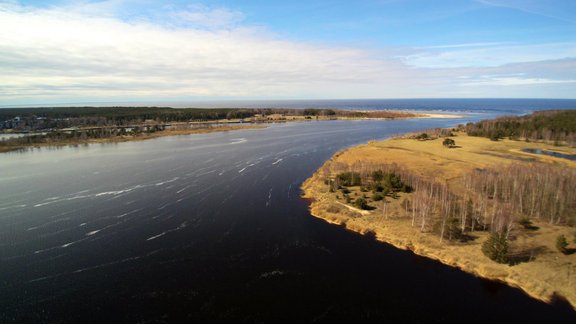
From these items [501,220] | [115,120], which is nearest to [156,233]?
[501,220]

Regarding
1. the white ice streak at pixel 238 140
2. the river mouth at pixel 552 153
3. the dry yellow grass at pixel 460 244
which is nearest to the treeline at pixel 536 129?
the river mouth at pixel 552 153

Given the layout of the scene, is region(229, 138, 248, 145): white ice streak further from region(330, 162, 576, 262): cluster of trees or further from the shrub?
the shrub

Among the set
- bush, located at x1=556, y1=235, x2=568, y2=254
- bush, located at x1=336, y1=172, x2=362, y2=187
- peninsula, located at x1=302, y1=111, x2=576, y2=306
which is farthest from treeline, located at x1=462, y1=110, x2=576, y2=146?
bush, located at x1=556, y1=235, x2=568, y2=254

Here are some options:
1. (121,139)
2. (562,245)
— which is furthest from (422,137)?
(121,139)

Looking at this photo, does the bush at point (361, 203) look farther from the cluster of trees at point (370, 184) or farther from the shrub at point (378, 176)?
the shrub at point (378, 176)

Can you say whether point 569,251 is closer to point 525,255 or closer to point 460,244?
point 525,255

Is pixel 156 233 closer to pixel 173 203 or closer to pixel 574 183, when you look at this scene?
pixel 173 203
